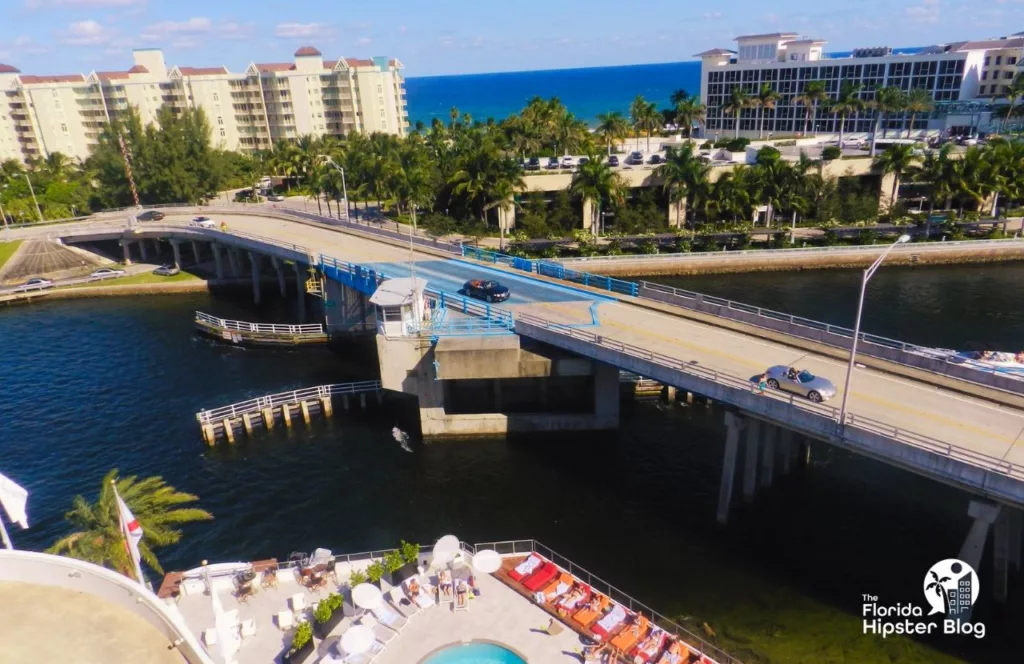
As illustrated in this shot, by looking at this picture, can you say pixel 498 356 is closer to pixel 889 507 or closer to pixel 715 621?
pixel 715 621

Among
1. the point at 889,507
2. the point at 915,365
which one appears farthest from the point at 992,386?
the point at 889,507

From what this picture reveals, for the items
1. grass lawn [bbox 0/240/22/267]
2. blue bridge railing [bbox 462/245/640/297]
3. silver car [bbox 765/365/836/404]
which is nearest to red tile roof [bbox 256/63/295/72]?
grass lawn [bbox 0/240/22/267]

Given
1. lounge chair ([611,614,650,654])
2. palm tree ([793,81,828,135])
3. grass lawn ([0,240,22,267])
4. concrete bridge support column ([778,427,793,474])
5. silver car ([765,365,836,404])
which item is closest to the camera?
lounge chair ([611,614,650,654])

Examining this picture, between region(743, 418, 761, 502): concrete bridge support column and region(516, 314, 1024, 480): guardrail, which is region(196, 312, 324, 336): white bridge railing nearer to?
region(516, 314, 1024, 480): guardrail

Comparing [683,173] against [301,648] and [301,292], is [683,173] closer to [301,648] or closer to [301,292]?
[301,292]

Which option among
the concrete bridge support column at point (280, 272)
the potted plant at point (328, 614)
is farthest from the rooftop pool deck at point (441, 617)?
the concrete bridge support column at point (280, 272)
